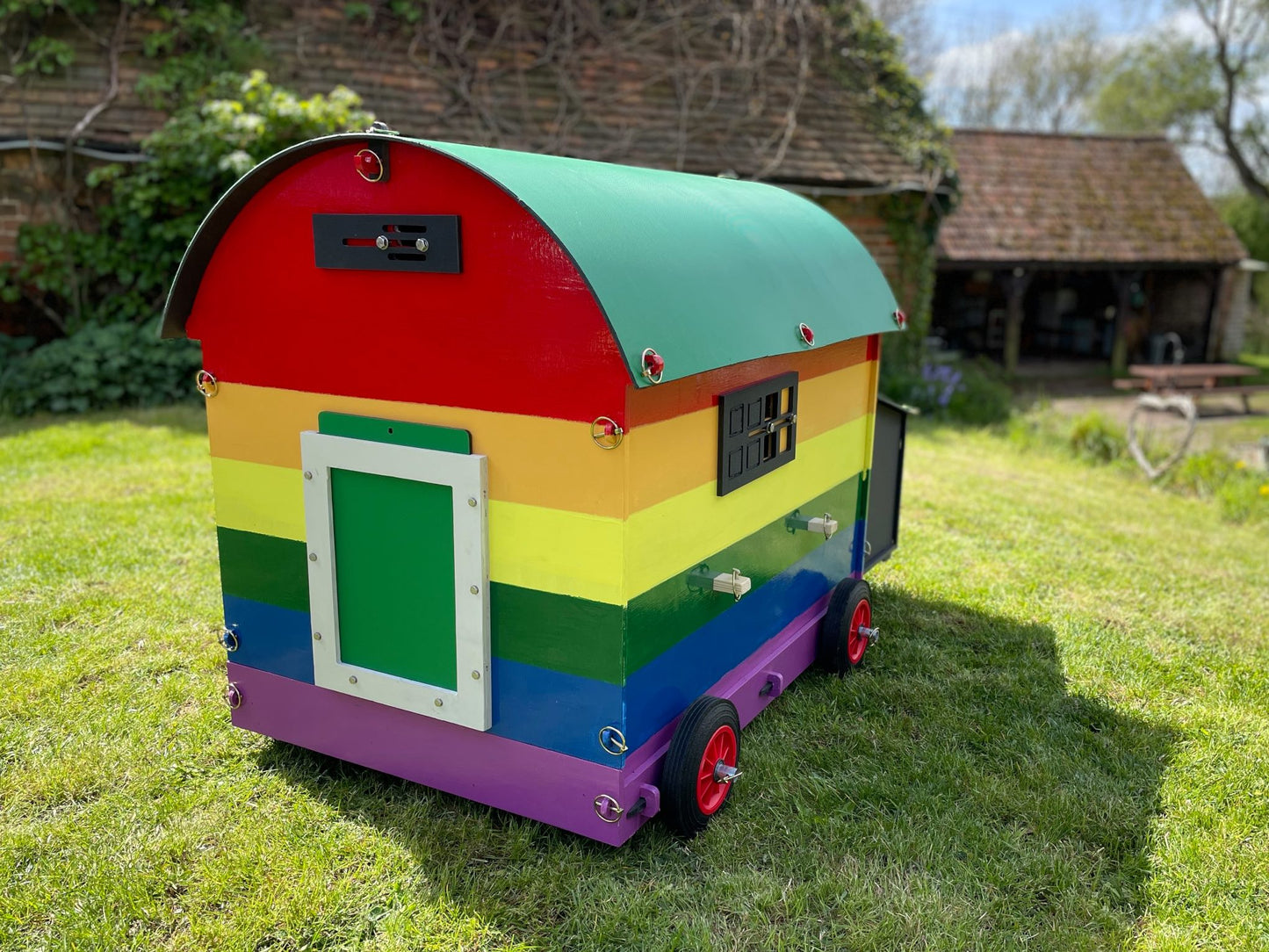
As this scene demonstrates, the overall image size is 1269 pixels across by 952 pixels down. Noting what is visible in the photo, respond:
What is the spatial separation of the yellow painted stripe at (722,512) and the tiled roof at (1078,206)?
38.6 ft

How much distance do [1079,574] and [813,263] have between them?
3.00 m

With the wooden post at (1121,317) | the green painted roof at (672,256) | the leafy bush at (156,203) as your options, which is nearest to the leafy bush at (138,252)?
the leafy bush at (156,203)

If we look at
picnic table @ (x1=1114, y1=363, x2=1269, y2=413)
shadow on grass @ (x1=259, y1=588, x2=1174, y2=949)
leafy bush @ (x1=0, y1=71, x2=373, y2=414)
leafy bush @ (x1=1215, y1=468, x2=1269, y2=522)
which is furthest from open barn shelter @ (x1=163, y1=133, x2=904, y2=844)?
picnic table @ (x1=1114, y1=363, x2=1269, y2=413)

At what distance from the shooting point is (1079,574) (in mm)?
5566

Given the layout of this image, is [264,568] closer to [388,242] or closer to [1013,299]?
[388,242]

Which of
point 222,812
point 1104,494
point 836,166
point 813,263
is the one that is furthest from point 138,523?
point 836,166

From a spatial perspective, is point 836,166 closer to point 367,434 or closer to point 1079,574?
point 1079,574

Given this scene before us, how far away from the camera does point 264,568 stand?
126 inches

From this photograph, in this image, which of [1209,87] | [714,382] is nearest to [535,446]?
[714,382]

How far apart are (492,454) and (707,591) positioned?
85 cm

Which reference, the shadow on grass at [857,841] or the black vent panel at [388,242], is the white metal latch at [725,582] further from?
the black vent panel at [388,242]

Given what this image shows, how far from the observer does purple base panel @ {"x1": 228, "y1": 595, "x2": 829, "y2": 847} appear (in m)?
2.74

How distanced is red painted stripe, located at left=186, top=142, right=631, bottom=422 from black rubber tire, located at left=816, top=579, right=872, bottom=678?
1.90m

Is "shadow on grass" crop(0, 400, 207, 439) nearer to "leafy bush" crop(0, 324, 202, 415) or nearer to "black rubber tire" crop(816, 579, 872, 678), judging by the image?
"leafy bush" crop(0, 324, 202, 415)
